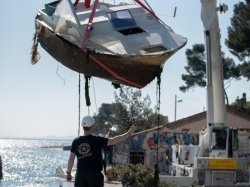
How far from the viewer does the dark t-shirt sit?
7984 mm

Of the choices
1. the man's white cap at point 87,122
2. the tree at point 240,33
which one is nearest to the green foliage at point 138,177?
the man's white cap at point 87,122

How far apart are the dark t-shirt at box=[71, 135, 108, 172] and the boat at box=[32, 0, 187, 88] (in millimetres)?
1684

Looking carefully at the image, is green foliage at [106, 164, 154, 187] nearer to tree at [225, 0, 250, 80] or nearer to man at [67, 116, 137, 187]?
man at [67, 116, 137, 187]

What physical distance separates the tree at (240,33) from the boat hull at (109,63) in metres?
35.5

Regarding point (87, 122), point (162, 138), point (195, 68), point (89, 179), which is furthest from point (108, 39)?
point (195, 68)

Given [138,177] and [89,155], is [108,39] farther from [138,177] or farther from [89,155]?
[138,177]

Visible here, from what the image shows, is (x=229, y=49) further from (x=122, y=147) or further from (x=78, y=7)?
(x=78, y=7)

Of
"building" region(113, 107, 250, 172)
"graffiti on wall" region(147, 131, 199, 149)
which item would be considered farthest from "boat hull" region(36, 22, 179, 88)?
"building" region(113, 107, 250, 172)

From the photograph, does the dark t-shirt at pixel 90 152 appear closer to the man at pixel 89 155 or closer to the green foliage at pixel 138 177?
the man at pixel 89 155

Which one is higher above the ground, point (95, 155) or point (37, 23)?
point (37, 23)

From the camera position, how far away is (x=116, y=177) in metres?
26.0

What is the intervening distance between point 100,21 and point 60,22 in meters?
0.69

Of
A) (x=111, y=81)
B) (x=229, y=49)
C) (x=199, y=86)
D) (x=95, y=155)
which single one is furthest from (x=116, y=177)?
(x=199, y=86)

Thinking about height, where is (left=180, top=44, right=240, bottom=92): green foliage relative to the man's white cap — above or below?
above
